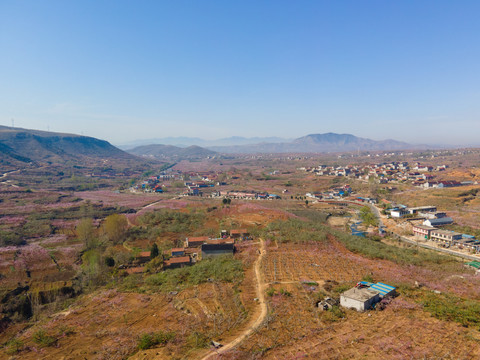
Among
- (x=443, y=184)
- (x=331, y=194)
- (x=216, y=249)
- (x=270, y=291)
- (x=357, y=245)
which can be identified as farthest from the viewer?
(x=331, y=194)

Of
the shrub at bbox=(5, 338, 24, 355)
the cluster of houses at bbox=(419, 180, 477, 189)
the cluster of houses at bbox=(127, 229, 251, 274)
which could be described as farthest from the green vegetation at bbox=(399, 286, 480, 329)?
the cluster of houses at bbox=(419, 180, 477, 189)

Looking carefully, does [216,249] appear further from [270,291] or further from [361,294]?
A: [361,294]

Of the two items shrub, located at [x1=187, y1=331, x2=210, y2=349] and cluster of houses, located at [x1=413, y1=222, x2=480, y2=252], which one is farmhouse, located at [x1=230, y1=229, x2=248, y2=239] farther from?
cluster of houses, located at [x1=413, y1=222, x2=480, y2=252]

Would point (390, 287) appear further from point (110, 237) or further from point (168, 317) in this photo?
point (110, 237)

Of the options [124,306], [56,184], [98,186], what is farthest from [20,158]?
[124,306]

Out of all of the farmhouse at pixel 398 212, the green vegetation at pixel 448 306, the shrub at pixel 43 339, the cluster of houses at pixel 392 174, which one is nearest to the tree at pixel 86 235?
the shrub at pixel 43 339

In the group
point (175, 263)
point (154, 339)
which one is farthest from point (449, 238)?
point (154, 339)
